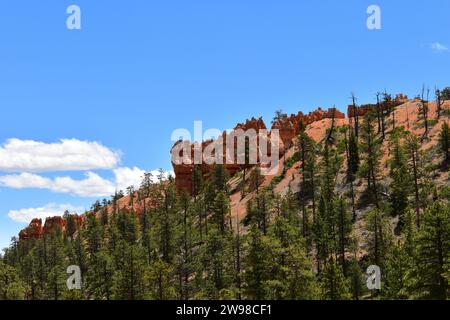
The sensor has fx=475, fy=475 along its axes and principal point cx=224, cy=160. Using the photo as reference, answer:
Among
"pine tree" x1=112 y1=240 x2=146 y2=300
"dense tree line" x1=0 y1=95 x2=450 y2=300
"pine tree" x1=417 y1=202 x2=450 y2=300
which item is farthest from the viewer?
"pine tree" x1=112 y1=240 x2=146 y2=300

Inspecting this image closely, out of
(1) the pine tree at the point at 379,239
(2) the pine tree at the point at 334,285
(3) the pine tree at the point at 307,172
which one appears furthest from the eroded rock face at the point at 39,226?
(2) the pine tree at the point at 334,285

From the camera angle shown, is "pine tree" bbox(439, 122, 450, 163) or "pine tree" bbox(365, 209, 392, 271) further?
"pine tree" bbox(439, 122, 450, 163)

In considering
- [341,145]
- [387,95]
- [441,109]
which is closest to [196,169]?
[341,145]

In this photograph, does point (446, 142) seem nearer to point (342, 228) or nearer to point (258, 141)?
point (342, 228)

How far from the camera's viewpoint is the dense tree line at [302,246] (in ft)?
128

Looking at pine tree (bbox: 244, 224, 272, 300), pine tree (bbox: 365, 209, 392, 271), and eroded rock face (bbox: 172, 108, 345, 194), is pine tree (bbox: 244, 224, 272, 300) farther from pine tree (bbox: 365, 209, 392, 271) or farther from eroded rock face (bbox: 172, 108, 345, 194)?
eroded rock face (bbox: 172, 108, 345, 194)

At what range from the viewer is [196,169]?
121000mm

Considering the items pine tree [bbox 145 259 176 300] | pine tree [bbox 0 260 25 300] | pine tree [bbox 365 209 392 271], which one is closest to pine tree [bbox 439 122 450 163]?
pine tree [bbox 365 209 392 271]

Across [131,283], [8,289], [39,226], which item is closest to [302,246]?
[131,283]

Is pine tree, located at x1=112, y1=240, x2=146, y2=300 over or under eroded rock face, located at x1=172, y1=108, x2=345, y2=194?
under

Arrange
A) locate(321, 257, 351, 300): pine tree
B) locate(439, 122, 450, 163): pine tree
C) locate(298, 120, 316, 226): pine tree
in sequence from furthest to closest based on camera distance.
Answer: locate(439, 122, 450, 163): pine tree → locate(298, 120, 316, 226): pine tree → locate(321, 257, 351, 300): pine tree

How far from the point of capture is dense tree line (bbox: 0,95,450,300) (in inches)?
1534
